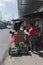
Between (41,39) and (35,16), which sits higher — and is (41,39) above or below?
below

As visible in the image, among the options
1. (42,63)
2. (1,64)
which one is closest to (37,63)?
(42,63)

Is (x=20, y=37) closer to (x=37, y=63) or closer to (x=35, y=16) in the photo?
(x=35, y=16)

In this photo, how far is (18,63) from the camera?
11.8 m

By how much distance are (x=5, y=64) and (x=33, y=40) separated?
4826 mm

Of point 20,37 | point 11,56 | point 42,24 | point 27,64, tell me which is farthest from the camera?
point 42,24

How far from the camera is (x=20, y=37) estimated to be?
19656mm

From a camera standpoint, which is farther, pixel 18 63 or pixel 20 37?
pixel 20 37

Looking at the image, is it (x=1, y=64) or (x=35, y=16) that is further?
(x=35, y=16)

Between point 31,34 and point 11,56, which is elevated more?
point 31,34

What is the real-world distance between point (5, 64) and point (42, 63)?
5.57 ft

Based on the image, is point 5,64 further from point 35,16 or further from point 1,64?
point 35,16

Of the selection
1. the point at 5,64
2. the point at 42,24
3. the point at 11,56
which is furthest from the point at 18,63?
the point at 42,24

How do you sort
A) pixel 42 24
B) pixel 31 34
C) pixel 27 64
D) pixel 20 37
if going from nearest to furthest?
pixel 27 64, pixel 31 34, pixel 20 37, pixel 42 24

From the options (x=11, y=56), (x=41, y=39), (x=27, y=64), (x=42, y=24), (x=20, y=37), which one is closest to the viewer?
(x=27, y=64)
